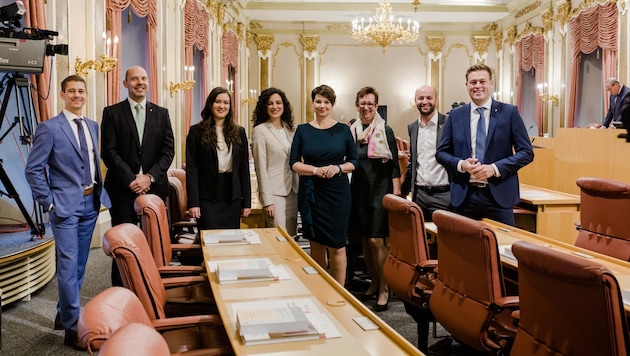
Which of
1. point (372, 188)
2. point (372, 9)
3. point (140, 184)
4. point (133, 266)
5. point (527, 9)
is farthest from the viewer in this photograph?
point (372, 9)

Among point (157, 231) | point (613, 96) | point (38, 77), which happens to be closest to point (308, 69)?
point (613, 96)

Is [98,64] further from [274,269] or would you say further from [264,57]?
[264,57]

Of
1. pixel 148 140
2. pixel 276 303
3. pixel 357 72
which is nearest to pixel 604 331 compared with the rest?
pixel 276 303

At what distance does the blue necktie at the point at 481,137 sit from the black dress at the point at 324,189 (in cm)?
74

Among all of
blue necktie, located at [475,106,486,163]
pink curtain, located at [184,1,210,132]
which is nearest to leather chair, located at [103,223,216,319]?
blue necktie, located at [475,106,486,163]

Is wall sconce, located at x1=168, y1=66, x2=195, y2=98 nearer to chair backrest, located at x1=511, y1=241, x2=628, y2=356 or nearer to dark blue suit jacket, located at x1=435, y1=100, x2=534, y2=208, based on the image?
dark blue suit jacket, located at x1=435, y1=100, x2=534, y2=208

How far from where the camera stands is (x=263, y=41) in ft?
45.1

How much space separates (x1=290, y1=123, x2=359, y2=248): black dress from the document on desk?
614 millimetres

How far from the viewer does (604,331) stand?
1449mm

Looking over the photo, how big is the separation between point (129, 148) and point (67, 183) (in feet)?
1.76

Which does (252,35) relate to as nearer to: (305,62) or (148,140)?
(305,62)

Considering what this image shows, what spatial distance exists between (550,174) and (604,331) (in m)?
4.64

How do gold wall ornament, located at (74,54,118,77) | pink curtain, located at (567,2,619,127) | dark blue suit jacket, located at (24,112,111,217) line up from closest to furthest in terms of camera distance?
dark blue suit jacket, located at (24,112,111,217), gold wall ornament, located at (74,54,118,77), pink curtain, located at (567,2,619,127)

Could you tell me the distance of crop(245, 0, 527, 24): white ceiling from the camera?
12.3 metres
